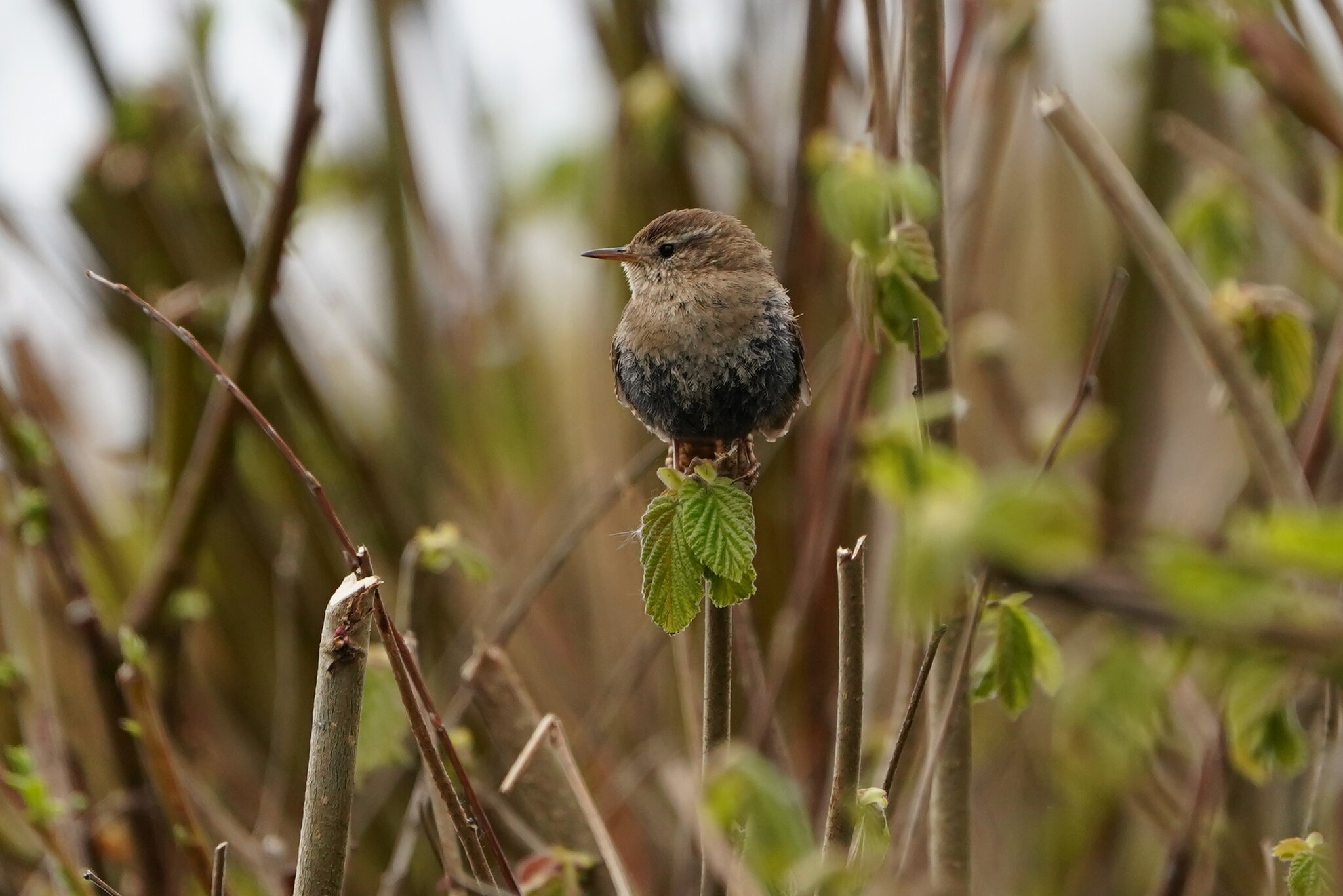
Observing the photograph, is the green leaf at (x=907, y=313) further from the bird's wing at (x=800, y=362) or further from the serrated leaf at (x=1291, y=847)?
the serrated leaf at (x=1291, y=847)

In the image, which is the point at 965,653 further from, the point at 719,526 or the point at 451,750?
the point at 451,750

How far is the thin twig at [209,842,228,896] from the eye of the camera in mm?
1545

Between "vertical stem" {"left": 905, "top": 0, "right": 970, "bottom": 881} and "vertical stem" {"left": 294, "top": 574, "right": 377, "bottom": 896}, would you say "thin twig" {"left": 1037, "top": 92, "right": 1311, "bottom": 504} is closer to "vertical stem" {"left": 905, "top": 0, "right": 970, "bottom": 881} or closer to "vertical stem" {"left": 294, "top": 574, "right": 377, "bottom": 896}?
"vertical stem" {"left": 905, "top": 0, "right": 970, "bottom": 881}

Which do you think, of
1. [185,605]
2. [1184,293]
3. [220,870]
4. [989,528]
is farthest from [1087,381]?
[185,605]

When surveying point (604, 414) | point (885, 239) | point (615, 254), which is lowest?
→ point (604, 414)

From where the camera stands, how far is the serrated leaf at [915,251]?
1.63m

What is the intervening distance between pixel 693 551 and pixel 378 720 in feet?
2.33

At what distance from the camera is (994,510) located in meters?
0.77

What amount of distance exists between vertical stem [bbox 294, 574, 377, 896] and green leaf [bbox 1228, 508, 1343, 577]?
1.02 m

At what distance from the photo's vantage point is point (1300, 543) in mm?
753

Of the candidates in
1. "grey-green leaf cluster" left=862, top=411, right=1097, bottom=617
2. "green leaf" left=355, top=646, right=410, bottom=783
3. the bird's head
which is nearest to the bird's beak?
the bird's head

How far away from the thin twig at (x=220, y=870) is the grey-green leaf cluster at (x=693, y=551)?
1.97 feet

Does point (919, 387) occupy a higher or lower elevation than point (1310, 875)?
higher

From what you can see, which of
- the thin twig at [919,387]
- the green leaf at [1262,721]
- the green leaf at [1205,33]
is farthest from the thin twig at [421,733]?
the green leaf at [1205,33]
